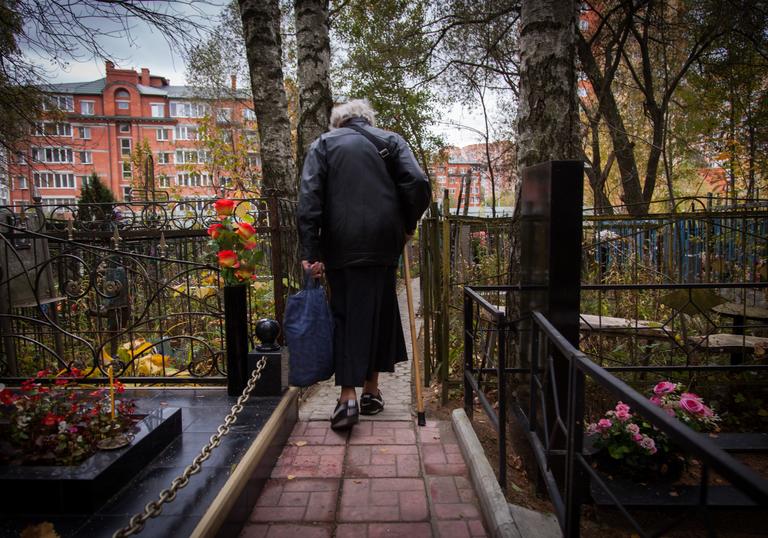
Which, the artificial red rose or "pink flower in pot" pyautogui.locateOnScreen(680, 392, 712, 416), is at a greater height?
the artificial red rose

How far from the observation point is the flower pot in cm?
353

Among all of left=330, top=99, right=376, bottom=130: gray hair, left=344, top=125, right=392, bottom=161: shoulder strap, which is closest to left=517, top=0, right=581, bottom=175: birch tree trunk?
left=344, top=125, right=392, bottom=161: shoulder strap

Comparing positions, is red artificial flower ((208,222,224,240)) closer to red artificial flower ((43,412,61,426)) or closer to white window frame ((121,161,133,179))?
red artificial flower ((43,412,61,426))

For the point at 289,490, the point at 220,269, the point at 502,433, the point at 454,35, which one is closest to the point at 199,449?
the point at 289,490

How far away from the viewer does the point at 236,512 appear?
2285 mm

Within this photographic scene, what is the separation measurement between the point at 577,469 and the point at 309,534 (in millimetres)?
1303

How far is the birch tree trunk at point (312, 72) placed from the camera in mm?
6113

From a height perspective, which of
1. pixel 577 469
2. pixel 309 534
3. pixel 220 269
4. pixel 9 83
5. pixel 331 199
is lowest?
pixel 309 534

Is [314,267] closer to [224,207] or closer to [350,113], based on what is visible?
[224,207]

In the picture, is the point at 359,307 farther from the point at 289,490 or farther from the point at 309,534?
the point at 309,534

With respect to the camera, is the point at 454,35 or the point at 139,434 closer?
the point at 139,434

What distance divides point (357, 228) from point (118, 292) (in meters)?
2.36

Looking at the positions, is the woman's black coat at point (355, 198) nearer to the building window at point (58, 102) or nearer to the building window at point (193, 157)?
the building window at point (58, 102)

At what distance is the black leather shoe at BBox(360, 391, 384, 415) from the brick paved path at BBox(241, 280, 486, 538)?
0.25 feet
